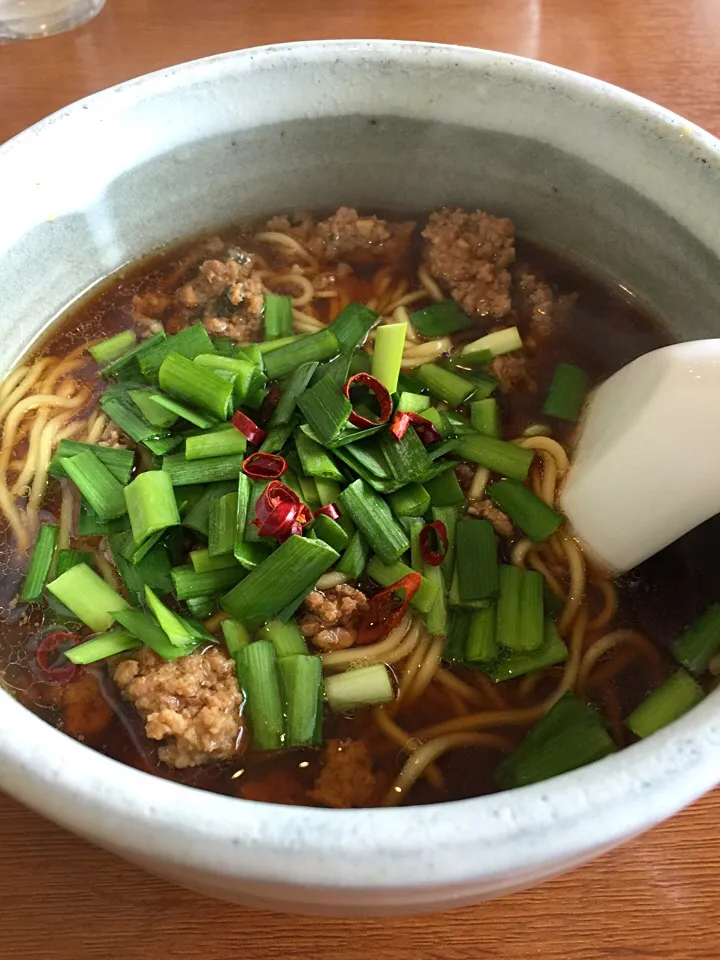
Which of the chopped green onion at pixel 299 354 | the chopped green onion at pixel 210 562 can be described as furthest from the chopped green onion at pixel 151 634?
the chopped green onion at pixel 299 354

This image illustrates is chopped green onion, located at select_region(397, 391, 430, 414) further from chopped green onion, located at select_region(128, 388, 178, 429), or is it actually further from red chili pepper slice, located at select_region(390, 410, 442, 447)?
chopped green onion, located at select_region(128, 388, 178, 429)

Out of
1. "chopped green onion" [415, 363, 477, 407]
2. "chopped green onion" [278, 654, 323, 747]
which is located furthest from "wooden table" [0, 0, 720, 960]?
"chopped green onion" [415, 363, 477, 407]

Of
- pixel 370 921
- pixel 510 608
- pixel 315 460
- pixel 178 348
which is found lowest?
pixel 370 921

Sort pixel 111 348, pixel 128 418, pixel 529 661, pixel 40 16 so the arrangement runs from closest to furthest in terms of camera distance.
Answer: pixel 529 661
pixel 128 418
pixel 111 348
pixel 40 16

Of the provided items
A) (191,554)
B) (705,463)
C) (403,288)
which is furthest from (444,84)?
(191,554)

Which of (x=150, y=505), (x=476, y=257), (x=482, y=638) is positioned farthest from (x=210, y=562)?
(x=476, y=257)

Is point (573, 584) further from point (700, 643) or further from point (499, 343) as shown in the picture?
point (499, 343)

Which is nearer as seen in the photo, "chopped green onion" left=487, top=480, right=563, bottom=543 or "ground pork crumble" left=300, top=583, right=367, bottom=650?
"ground pork crumble" left=300, top=583, right=367, bottom=650
